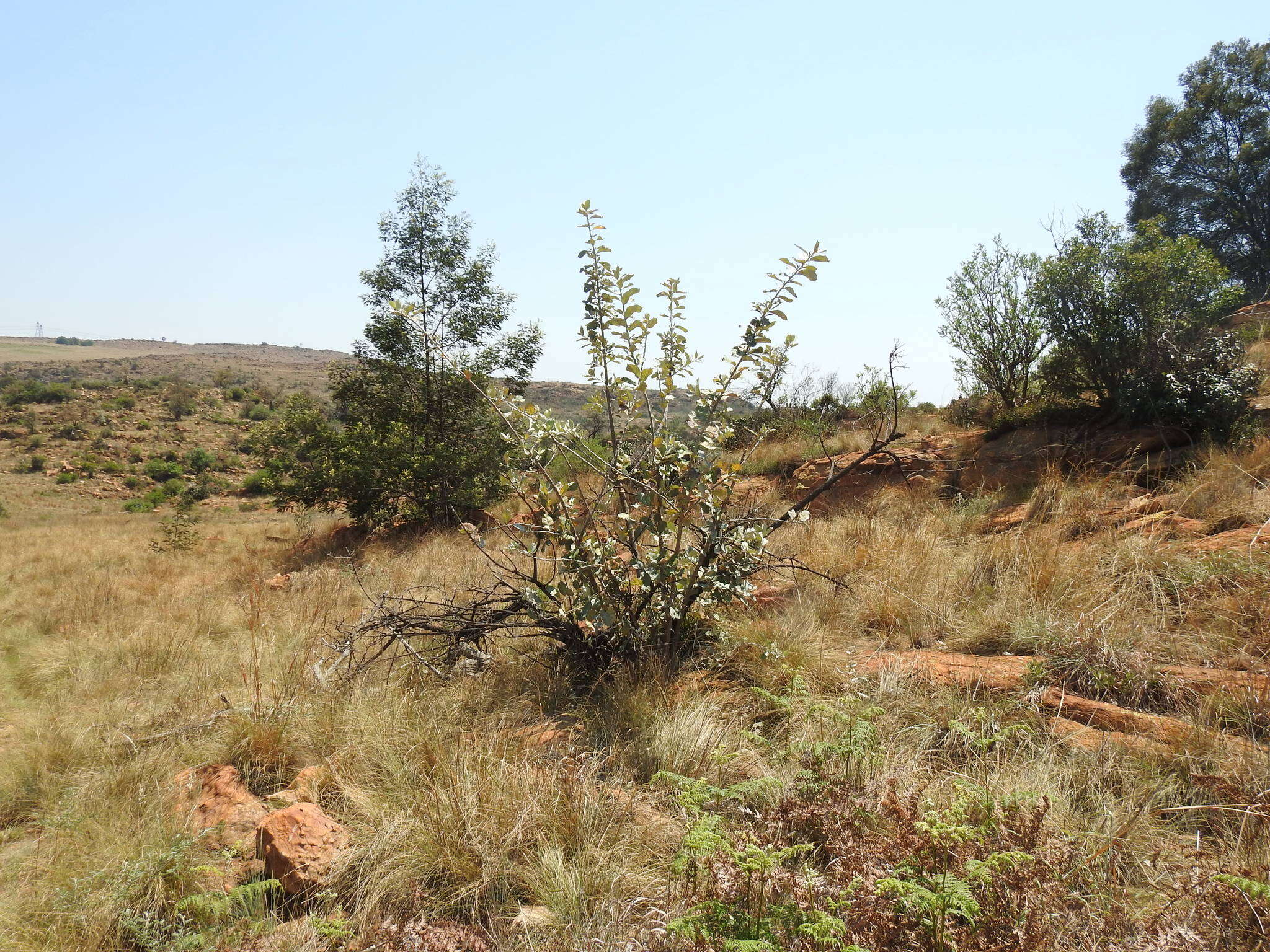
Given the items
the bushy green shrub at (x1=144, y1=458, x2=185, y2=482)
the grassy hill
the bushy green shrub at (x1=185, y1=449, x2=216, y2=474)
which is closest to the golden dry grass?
the grassy hill

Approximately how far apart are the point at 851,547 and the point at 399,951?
15.4 ft

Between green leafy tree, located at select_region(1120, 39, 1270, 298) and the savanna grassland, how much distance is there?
74.3ft

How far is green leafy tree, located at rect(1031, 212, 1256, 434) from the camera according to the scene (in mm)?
7371

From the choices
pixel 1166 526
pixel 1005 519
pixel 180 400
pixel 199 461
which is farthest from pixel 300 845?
pixel 180 400

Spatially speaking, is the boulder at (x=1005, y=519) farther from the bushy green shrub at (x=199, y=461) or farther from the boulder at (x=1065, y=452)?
the bushy green shrub at (x=199, y=461)

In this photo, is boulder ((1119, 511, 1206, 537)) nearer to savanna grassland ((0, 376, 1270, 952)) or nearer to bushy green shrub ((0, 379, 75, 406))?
savanna grassland ((0, 376, 1270, 952))

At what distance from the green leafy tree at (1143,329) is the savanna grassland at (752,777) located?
8.78ft

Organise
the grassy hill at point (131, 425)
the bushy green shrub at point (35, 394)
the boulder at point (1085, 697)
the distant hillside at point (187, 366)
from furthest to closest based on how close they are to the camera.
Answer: the distant hillside at point (187, 366) → the bushy green shrub at point (35, 394) → the grassy hill at point (131, 425) → the boulder at point (1085, 697)

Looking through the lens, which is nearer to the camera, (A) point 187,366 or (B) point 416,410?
(B) point 416,410

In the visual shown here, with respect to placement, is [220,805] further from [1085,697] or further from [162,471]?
[162,471]

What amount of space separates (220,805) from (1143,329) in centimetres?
995

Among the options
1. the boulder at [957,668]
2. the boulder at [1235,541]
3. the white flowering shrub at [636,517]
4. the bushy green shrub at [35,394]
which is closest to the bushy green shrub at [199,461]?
the bushy green shrub at [35,394]

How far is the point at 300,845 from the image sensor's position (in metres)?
2.43

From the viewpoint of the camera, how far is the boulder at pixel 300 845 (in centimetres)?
234
